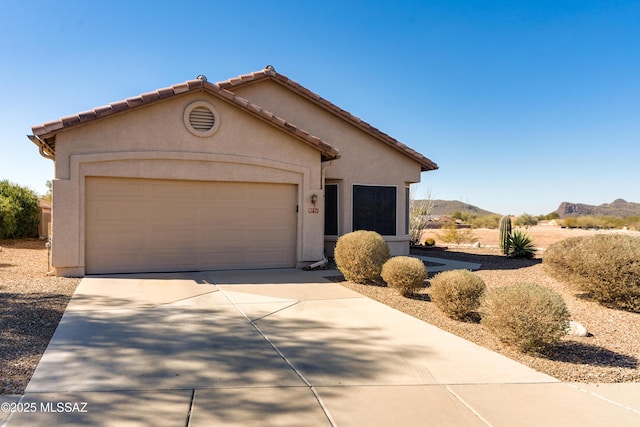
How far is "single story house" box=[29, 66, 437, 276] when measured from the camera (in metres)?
10.5

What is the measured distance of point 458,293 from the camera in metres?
7.49

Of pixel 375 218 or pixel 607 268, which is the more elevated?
pixel 375 218

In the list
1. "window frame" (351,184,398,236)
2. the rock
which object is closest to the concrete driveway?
the rock

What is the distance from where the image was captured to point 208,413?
3.92m

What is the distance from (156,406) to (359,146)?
12.6 m

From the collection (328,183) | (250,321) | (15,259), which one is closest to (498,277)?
(328,183)

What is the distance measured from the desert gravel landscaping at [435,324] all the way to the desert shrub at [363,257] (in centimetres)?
36

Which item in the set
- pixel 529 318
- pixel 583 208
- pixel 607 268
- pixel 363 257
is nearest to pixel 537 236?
pixel 363 257

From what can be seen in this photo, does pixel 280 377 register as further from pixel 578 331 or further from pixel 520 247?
pixel 520 247

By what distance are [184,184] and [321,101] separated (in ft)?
19.3

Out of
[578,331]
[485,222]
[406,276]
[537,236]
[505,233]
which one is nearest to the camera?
[578,331]

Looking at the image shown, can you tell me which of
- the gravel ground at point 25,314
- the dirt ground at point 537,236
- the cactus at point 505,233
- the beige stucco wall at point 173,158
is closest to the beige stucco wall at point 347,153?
the beige stucco wall at point 173,158

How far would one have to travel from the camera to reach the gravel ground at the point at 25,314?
4754 millimetres

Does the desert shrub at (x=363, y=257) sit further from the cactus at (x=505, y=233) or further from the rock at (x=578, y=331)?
the cactus at (x=505, y=233)
